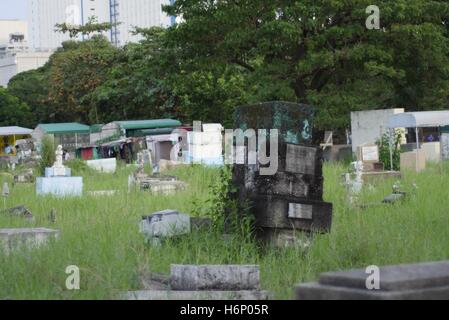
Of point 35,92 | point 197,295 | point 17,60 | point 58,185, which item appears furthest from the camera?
point 17,60

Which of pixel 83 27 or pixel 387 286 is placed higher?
pixel 83 27

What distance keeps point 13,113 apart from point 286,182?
229 feet

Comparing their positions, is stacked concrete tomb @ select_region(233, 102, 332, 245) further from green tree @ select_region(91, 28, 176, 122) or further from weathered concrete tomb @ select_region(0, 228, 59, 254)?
green tree @ select_region(91, 28, 176, 122)

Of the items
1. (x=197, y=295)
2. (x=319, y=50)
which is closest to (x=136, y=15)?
(x=319, y=50)

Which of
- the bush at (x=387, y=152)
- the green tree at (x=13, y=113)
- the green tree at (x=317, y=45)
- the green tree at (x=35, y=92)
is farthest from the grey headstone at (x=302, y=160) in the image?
the green tree at (x=13, y=113)

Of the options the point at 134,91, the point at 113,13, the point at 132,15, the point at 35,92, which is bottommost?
the point at 134,91

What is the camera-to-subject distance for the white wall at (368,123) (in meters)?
33.8

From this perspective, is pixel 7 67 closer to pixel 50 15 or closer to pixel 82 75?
pixel 50 15

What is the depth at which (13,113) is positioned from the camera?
7912 cm

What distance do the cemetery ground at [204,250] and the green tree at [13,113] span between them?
2518 inches

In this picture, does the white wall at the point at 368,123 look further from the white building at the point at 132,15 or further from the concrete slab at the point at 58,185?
the white building at the point at 132,15

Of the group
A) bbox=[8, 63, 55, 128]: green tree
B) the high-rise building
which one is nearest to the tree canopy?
bbox=[8, 63, 55, 128]: green tree

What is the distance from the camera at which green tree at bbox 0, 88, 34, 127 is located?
7912cm
